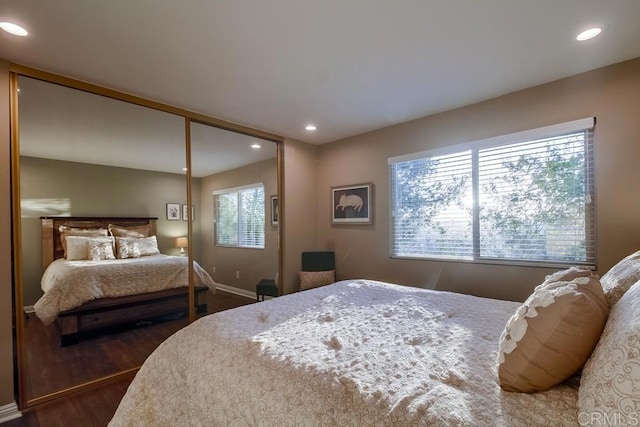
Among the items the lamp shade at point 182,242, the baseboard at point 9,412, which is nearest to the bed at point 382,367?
the baseboard at point 9,412

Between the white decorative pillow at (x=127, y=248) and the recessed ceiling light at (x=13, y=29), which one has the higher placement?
the recessed ceiling light at (x=13, y=29)

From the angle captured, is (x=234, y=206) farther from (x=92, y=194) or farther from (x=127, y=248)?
(x=92, y=194)

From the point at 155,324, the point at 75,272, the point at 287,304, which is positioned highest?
the point at 75,272

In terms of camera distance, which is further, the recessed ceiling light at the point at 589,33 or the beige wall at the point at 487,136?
the beige wall at the point at 487,136

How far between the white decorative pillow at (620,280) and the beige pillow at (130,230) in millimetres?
3235

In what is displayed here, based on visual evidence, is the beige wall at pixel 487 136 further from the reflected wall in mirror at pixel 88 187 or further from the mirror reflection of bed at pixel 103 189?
the reflected wall in mirror at pixel 88 187

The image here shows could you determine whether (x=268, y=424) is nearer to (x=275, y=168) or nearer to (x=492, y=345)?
(x=492, y=345)

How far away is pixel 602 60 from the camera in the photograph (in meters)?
2.20

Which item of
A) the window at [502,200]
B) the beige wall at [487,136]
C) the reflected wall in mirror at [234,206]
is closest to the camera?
the beige wall at [487,136]

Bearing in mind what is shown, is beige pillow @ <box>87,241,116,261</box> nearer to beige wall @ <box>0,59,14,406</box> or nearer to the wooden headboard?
the wooden headboard

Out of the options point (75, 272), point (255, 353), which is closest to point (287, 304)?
point (255, 353)

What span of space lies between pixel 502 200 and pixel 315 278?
2.27 meters

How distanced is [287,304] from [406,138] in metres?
2.39

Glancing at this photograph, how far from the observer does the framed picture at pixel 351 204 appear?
3.77 m
